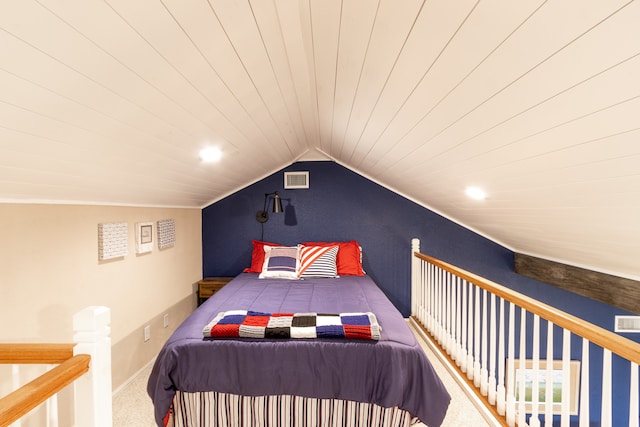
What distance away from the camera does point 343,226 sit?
3.88 meters

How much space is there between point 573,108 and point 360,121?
1222mm

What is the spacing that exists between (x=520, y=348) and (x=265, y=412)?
1416mm

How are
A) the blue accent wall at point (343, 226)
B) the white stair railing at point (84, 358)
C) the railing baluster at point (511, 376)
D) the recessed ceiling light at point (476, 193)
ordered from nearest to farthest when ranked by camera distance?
the white stair railing at point (84, 358) < the railing baluster at point (511, 376) < the recessed ceiling light at point (476, 193) < the blue accent wall at point (343, 226)

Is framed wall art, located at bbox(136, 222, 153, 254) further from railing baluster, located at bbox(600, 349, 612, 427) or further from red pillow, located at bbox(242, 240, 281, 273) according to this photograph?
railing baluster, located at bbox(600, 349, 612, 427)

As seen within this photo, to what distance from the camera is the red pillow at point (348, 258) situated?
346cm

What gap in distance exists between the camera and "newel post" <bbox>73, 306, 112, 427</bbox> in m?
0.91

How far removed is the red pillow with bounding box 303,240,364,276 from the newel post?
2.64 metres

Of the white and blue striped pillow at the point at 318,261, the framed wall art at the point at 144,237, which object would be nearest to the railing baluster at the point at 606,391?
the white and blue striped pillow at the point at 318,261

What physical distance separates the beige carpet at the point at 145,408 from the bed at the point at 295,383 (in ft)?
1.30

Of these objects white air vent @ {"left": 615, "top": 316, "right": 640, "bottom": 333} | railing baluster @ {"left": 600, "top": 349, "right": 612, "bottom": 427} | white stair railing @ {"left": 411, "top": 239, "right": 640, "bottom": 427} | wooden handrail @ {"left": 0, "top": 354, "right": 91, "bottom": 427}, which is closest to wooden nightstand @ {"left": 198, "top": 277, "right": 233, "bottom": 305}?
white stair railing @ {"left": 411, "top": 239, "right": 640, "bottom": 427}

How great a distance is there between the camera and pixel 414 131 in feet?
5.46

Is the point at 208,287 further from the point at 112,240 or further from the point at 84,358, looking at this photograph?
the point at 84,358

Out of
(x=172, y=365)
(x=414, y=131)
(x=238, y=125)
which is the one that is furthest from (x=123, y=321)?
(x=414, y=131)

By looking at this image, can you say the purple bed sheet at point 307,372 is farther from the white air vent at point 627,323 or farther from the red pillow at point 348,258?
the white air vent at point 627,323
